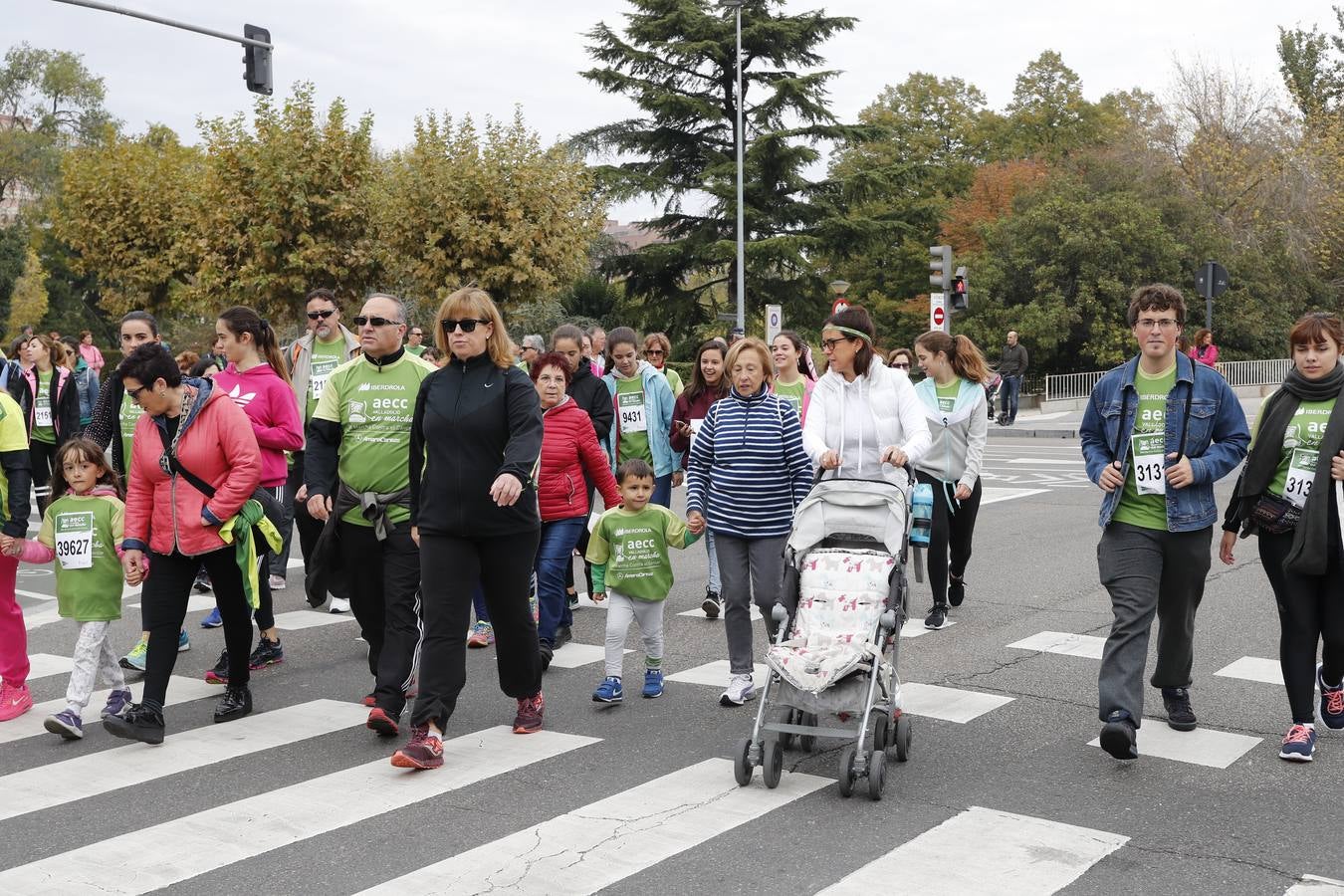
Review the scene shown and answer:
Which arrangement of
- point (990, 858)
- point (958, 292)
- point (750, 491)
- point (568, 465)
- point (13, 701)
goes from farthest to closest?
point (958, 292) → point (568, 465) → point (13, 701) → point (750, 491) → point (990, 858)

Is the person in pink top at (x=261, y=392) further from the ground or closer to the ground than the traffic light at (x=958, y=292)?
closer to the ground

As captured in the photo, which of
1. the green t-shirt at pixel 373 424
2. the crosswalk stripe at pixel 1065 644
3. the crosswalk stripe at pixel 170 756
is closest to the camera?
the crosswalk stripe at pixel 170 756

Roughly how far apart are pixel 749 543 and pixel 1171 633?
201 cm

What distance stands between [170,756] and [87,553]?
1.28 meters

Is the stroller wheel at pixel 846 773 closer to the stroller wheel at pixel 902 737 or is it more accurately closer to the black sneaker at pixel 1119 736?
the stroller wheel at pixel 902 737

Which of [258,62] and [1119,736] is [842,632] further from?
[258,62]

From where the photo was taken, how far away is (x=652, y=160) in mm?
43750

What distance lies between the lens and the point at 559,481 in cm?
813

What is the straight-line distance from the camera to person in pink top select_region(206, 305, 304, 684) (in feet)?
25.3

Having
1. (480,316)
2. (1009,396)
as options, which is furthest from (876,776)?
(1009,396)

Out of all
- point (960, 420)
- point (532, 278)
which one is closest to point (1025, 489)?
point (960, 420)

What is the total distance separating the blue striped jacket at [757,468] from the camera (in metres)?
6.84

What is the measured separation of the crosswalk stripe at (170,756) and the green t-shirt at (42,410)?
817cm

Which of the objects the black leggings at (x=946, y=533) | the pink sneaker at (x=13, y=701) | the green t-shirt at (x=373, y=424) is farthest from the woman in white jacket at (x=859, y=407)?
the pink sneaker at (x=13, y=701)
